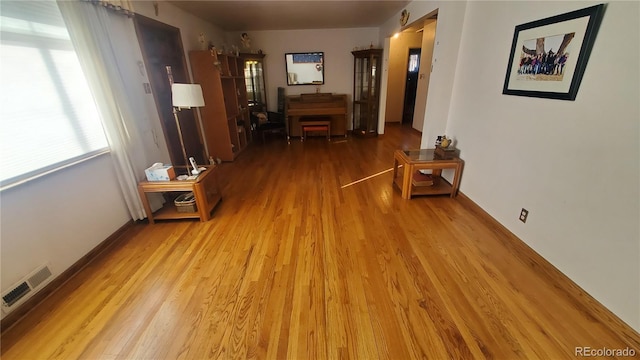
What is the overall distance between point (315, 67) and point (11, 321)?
613cm

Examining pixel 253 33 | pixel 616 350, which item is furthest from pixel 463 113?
pixel 253 33

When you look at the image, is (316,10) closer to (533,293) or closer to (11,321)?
→ (533,293)

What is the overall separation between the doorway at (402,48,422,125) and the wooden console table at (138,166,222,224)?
605cm

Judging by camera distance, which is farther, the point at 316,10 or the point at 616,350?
the point at 316,10

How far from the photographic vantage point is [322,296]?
1637 millimetres

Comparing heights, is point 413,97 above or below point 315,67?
below

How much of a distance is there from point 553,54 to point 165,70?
414 centimetres

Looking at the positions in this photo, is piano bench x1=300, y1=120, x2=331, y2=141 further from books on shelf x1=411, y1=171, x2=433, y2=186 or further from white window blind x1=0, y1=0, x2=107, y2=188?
white window blind x1=0, y1=0, x2=107, y2=188

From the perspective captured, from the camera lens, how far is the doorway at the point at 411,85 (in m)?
6.57

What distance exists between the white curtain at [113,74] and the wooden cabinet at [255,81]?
122 inches

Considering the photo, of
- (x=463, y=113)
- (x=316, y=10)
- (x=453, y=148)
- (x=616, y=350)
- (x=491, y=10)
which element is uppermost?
(x=316, y=10)

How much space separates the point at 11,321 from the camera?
4.92 feet

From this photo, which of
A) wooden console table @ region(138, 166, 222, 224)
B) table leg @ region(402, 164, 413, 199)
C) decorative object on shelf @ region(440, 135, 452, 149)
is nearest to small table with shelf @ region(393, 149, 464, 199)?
table leg @ region(402, 164, 413, 199)

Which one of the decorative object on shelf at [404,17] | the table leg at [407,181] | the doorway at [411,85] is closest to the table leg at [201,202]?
the table leg at [407,181]
